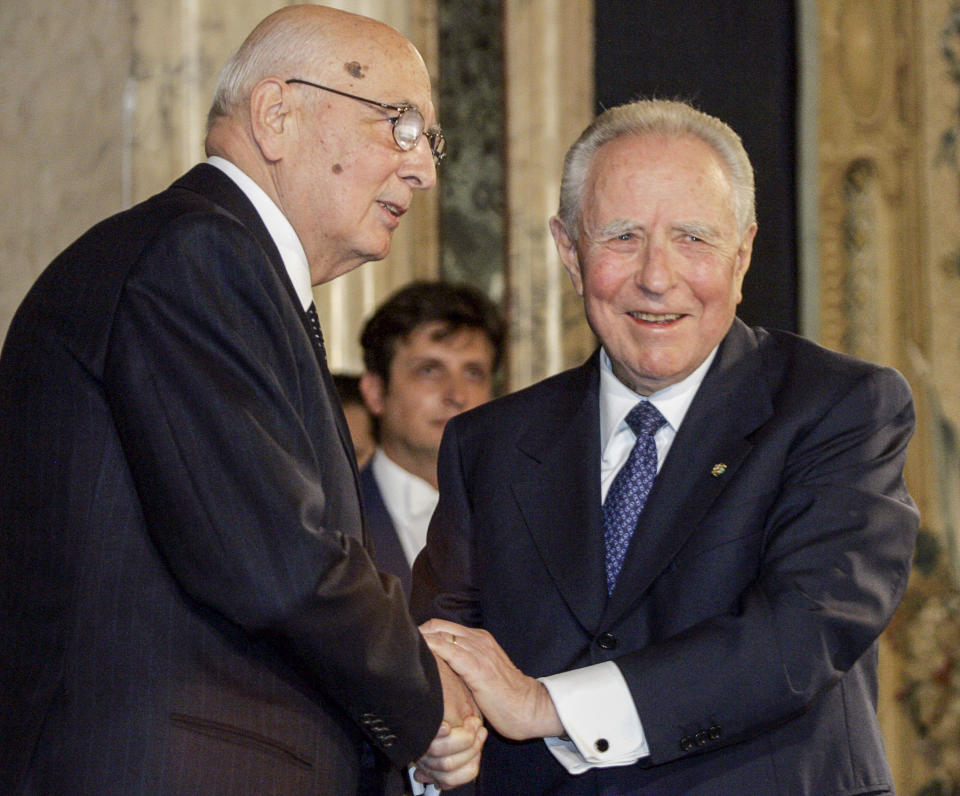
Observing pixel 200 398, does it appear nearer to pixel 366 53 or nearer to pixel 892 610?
pixel 366 53

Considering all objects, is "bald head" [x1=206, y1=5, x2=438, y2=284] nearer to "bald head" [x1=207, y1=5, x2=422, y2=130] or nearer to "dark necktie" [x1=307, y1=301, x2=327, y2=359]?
"bald head" [x1=207, y1=5, x2=422, y2=130]

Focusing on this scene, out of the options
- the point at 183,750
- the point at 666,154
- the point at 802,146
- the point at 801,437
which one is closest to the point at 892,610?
the point at 801,437

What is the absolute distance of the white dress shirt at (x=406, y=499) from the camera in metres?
3.77

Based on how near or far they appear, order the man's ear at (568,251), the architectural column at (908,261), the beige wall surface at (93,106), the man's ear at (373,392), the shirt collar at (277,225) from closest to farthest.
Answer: the shirt collar at (277,225)
the man's ear at (568,251)
the beige wall surface at (93,106)
the man's ear at (373,392)
the architectural column at (908,261)

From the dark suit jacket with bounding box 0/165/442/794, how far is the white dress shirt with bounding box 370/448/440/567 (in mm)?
1737

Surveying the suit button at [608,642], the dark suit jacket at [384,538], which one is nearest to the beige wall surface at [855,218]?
the dark suit jacket at [384,538]

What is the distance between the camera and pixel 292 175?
7.53ft

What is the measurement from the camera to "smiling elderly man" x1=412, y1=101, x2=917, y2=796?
2209 mm

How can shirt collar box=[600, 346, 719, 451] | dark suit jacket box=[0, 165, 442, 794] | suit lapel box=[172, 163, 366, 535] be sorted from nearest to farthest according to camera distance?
dark suit jacket box=[0, 165, 442, 794], suit lapel box=[172, 163, 366, 535], shirt collar box=[600, 346, 719, 451]

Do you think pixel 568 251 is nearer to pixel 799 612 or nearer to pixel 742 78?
pixel 799 612

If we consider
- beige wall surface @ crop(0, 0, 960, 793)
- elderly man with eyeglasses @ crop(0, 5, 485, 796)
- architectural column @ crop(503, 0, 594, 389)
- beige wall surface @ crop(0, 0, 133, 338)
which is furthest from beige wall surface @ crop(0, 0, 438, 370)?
elderly man with eyeglasses @ crop(0, 5, 485, 796)

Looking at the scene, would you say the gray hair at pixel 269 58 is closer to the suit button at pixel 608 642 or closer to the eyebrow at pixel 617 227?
the eyebrow at pixel 617 227

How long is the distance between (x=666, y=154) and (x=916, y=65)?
267 cm

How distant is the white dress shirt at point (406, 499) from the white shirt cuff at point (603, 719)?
4.90 ft
